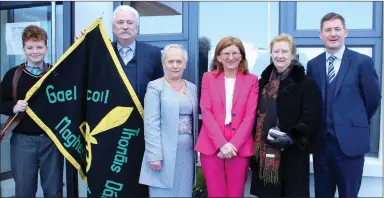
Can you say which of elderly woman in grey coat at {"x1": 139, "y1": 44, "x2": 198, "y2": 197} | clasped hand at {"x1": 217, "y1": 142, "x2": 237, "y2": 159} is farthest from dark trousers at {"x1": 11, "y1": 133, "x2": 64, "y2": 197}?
clasped hand at {"x1": 217, "y1": 142, "x2": 237, "y2": 159}

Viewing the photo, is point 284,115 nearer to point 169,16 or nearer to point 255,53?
point 255,53

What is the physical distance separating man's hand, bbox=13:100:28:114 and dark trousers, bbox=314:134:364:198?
2123 mm

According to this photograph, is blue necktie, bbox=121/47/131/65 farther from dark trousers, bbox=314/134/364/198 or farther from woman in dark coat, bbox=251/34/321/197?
dark trousers, bbox=314/134/364/198

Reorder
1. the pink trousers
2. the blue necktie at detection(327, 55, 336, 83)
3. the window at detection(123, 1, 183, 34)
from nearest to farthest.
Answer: the pink trousers < the blue necktie at detection(327, 55, 336, 83) < the window at detection(123, 1, 183, 34)

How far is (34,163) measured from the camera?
2.70m

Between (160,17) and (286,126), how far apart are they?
5.79 feet

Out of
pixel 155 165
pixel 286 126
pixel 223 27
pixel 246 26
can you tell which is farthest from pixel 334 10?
pixel 155 165

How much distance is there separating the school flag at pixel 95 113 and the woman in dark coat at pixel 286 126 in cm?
90

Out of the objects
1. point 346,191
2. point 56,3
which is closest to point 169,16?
point 56,3

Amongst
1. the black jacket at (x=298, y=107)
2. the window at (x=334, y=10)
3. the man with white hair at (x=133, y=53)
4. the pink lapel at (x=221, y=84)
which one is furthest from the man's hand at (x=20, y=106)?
the window at (x=334, y=10)

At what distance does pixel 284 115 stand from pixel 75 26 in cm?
231

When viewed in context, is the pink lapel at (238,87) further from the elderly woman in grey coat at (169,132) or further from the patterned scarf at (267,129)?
the elderly woman in grey coat at (169,132)

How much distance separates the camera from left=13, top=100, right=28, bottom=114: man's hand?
2654 mm

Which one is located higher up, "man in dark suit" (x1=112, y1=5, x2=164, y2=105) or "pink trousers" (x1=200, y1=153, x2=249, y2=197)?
"man in dark suit" (x1=112, y1=5, x2=164, y2=105)
